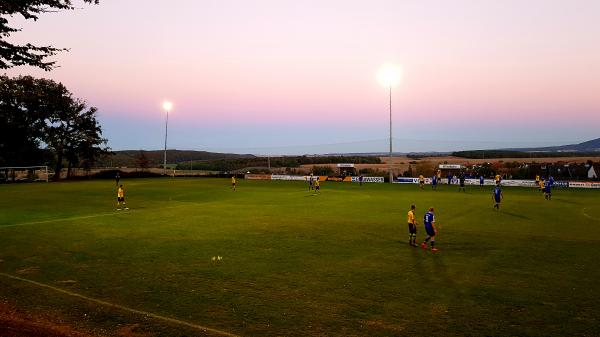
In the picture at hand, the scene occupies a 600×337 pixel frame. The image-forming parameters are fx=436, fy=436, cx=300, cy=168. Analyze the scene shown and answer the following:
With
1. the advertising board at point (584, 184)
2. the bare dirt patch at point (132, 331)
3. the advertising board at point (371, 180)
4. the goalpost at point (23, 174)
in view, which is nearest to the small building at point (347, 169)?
the advertising board at point (371, 180)

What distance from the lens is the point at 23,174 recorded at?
70.9 metres

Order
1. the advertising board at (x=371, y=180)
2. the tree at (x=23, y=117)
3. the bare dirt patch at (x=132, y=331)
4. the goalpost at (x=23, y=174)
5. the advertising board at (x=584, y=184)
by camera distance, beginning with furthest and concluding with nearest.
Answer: the tree at (x=23, y=117) < the advertising board at (x=371, y=180) < the goalpost at (x=23, y=174) < the advertising board at (x=584, y=184) < the bare dirt patch at (x=132, y=331)

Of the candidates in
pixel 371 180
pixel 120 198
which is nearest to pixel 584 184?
pixel 371 180

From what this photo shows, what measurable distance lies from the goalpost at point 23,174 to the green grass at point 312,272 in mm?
45964

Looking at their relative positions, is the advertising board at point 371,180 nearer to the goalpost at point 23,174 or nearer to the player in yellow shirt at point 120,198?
the player in yellow shirt at point 120,198

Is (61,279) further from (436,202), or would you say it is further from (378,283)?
(436,202)

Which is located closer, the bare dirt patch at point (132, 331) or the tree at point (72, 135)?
the bare dirt patch at point (132, 331)

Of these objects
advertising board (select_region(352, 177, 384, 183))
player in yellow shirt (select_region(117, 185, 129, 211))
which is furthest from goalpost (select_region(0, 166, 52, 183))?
advertising board (select_region(352, 177, 384, 183))

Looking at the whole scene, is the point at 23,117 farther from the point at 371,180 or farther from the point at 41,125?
the point at 371,180

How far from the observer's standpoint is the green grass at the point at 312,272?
10.8m

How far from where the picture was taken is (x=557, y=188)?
174 ft

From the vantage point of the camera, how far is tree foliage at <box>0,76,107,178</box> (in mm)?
74438

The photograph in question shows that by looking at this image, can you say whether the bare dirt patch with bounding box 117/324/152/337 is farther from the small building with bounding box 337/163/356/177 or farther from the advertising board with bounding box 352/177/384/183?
the small building with bounding box 337/163/356/177

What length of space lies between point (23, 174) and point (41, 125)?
1169 cm
